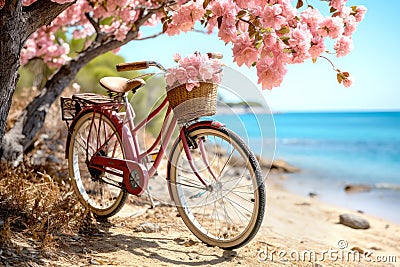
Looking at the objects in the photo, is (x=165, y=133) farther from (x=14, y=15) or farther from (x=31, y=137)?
(x=31, y=137)

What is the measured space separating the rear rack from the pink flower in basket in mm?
703

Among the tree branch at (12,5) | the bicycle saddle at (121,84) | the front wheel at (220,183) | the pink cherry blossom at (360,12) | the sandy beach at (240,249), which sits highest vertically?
the pink cherry blossom at (360,12)

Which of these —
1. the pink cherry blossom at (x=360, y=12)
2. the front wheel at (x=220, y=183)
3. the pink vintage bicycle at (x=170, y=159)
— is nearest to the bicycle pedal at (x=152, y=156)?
the pink vintage bicycle at (x=170, y=159)

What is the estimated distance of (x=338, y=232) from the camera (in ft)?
18.9

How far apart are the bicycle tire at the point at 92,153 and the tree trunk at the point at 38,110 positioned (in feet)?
2.93

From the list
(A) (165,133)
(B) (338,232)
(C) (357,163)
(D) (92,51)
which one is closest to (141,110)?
(D) (92,51)

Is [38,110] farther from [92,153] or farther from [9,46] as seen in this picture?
[9,46]

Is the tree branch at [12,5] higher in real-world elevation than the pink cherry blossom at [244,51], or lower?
higher

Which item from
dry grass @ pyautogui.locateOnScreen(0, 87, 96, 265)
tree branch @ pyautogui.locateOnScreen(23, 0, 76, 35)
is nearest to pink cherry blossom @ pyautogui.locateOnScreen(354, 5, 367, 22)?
tree branch @ pyautogui.locateOnScreen(23, 0, 76, 35)

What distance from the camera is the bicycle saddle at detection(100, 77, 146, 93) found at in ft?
12.5

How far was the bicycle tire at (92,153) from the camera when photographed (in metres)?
4.08

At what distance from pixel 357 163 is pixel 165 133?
12731 millimetres

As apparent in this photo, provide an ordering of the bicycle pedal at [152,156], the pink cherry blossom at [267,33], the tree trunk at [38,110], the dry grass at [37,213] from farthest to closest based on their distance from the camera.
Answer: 1. the tree trunk at [38,110]
2. the bicycle pedal at [152,156]
3. the dry grass at [37,213]
4. the pink cherry blossom at [267,33]

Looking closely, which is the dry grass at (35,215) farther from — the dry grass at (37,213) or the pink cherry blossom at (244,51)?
the pink cherry blossom at (244,51)
